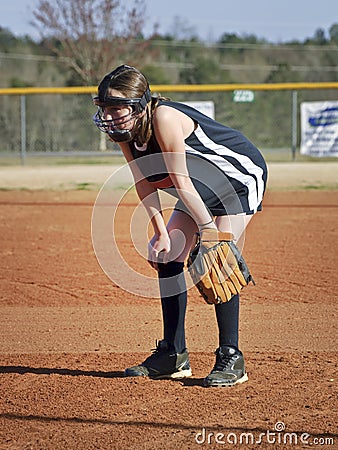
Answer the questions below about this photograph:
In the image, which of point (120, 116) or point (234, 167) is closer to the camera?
point (120, 116)

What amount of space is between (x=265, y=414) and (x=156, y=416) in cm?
49

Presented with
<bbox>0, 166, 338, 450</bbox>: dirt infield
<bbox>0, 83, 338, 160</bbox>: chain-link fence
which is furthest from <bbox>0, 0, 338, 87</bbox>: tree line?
<bbox>0, 166, 338, 450</bbox>: dirt infield

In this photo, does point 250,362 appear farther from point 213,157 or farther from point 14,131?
Result: point 14,131

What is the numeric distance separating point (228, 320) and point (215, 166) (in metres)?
0.79

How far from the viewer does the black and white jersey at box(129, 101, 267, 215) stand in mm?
3678

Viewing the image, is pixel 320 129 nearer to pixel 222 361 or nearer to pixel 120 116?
pixel 222 361

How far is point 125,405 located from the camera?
3.47 meters

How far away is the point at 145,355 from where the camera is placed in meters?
4.38

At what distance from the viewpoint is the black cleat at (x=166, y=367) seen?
3.96 metres

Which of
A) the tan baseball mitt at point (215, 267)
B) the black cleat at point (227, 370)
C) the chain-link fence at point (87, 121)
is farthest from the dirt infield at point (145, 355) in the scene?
the chain-link fence at point (87, 121)

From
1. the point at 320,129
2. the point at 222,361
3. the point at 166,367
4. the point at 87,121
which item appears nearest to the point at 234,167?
the point at 222,361

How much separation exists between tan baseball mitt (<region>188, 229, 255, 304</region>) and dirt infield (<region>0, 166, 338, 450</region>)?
19.8 inches

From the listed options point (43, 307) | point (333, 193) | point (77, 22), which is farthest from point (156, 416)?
point (77, 22)

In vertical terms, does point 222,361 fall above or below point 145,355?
above
